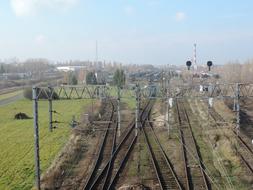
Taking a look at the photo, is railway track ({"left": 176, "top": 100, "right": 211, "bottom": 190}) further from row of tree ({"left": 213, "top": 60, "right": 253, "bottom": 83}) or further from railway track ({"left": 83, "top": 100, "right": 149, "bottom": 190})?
row of tree ({"left": 213, "top": 60, "right": 253, "bottom": 83})

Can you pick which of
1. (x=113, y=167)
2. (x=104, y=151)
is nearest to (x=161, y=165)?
(x=113, y=167)

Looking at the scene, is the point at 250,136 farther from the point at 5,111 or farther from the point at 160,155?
the point at 5,111

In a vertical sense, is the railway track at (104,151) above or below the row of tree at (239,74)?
below

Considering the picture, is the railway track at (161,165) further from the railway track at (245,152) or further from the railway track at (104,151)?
the railway track at (245,152)

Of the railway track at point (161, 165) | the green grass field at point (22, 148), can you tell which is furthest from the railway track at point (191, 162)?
the green grass field at point (22, 148)

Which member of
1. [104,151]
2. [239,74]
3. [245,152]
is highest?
[239,74]

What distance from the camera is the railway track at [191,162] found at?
1567cm

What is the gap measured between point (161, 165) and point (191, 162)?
1.66 meters

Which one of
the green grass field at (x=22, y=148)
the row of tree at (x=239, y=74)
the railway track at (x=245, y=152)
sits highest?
the row of tree at (x=239, y=74)

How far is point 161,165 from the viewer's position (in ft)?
62.0

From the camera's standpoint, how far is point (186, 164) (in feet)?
61.9

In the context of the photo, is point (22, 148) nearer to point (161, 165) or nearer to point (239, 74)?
point (161, 165)

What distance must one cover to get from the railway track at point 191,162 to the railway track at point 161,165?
55 centimetres

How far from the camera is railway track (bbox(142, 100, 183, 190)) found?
1568cm
